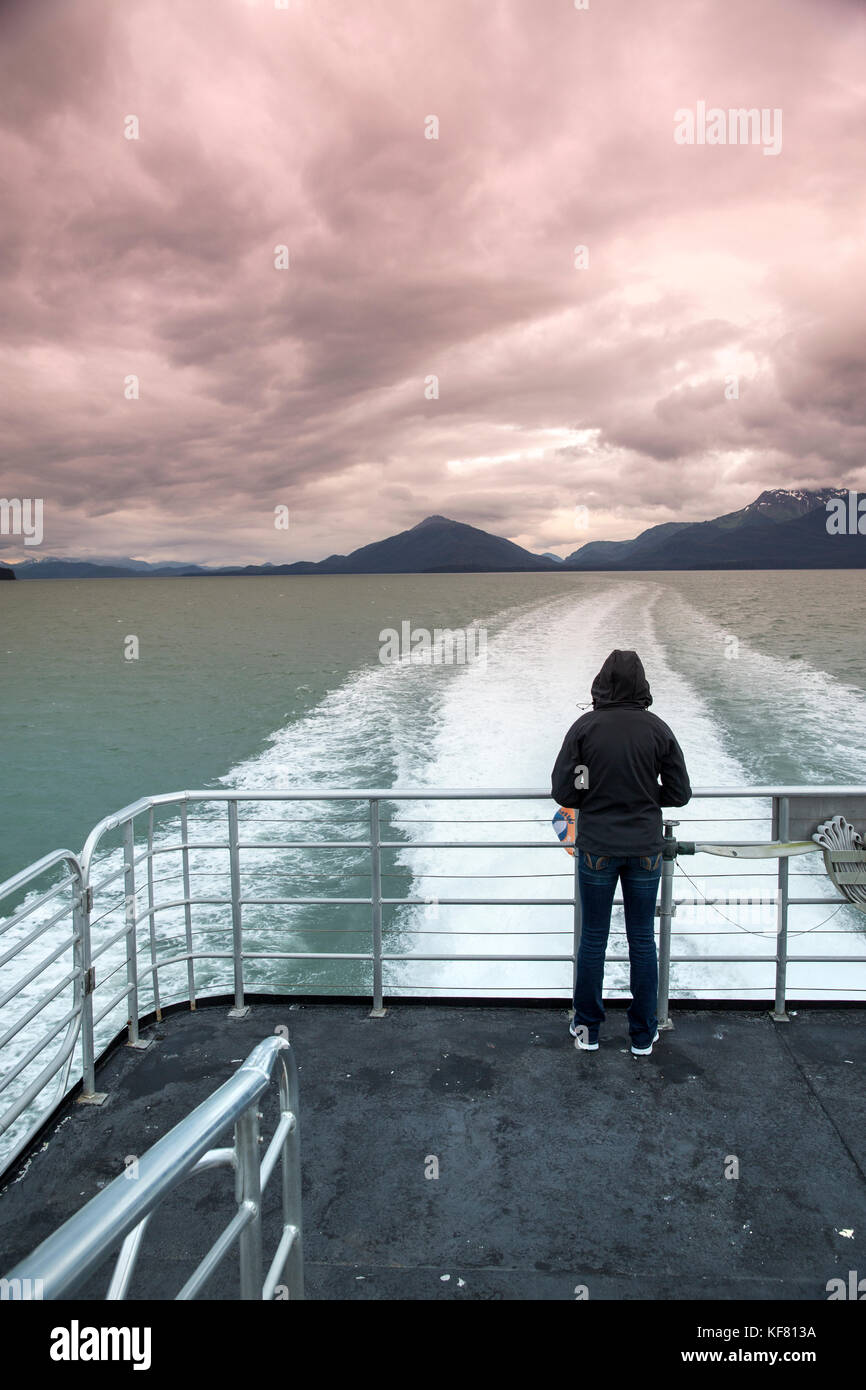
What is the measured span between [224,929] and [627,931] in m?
6.13

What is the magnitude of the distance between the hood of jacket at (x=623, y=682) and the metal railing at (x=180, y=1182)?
2397 mm

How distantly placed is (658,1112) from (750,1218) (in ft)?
2.38

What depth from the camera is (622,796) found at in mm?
4070

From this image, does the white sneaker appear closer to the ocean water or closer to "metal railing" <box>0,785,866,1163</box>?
"metal railing" <box>0,785,866,1163</box>

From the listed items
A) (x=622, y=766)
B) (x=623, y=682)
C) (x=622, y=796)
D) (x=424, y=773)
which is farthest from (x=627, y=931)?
(x=424, y=773)

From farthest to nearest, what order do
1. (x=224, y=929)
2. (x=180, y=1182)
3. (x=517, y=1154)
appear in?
1. (x=224, y=929)
2. (x=517, y=1154)
3. (x=180, y=1182)

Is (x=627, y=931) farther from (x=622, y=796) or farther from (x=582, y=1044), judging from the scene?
(x=622, y=796)

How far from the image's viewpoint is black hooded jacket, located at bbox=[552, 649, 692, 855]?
405 cm

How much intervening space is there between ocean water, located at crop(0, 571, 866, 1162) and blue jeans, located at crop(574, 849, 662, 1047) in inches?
11.2

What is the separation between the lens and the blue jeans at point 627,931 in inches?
165

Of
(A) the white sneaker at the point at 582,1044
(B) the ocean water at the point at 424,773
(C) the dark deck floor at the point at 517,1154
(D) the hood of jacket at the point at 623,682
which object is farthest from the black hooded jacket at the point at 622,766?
(C) the dark deck floor at the point at 517,1154

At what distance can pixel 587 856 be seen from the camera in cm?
424
